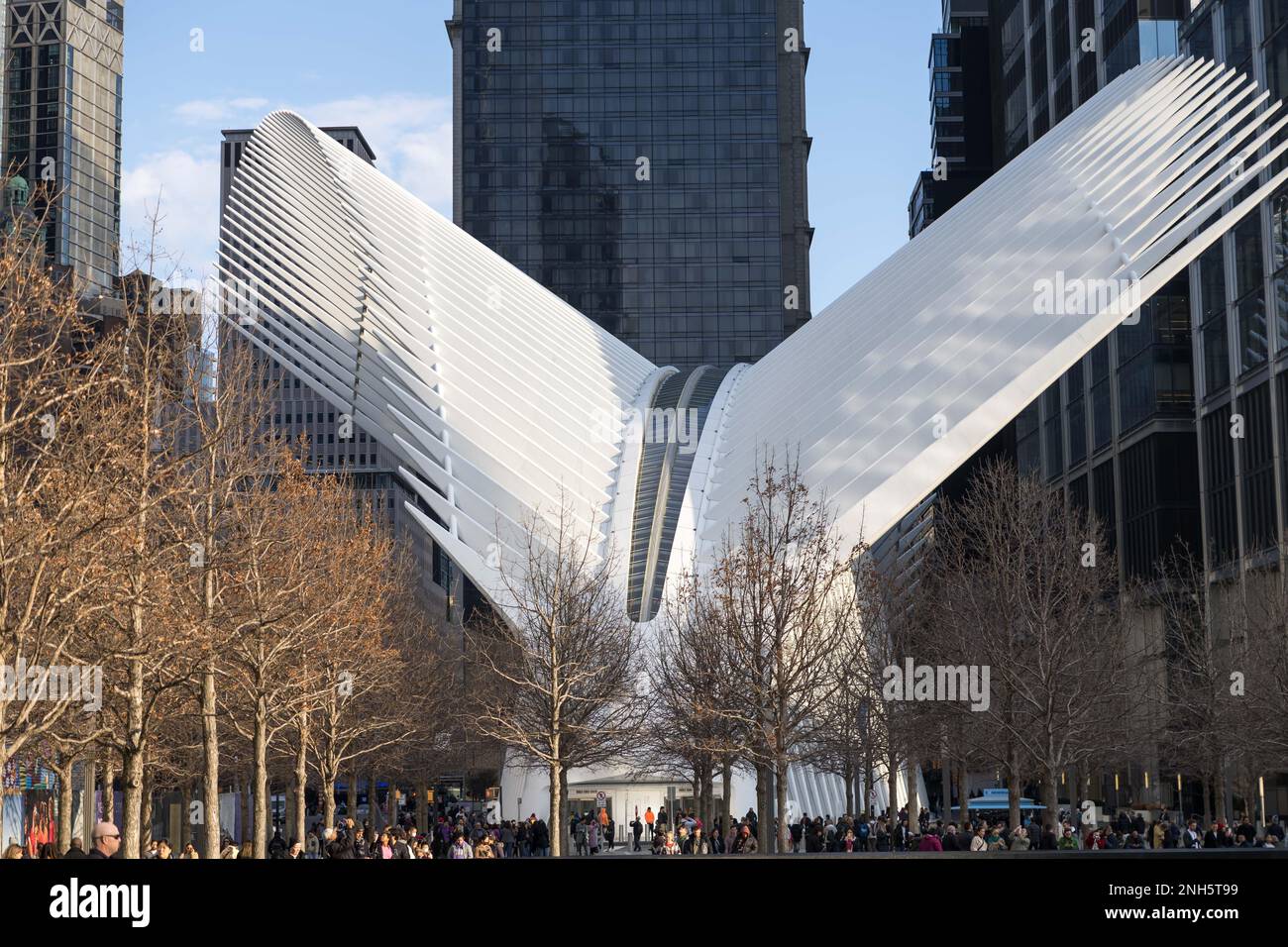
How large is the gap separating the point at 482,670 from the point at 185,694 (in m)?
22.3

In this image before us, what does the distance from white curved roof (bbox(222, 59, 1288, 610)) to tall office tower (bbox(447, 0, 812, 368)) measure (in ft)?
347

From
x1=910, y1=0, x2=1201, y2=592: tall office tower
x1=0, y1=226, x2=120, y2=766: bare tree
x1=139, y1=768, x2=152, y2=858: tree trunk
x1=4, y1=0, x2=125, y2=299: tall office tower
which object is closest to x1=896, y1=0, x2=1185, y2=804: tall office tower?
x1=910, y1=0, x2=1201, y2=592: tall office tower

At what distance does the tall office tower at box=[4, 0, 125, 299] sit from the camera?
140m

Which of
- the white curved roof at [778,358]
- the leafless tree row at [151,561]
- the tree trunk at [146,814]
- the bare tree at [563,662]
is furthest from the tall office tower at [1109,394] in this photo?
the tree trunk at [146,814]

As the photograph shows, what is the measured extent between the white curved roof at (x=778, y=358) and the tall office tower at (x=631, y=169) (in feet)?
347

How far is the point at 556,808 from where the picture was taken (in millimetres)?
33500

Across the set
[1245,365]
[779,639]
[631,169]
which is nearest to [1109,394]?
[1245,365]

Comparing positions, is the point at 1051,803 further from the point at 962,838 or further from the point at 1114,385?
the point at 1114,385

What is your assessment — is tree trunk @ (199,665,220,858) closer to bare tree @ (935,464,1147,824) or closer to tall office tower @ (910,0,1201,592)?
bare tree @ (935,464,1147,824)

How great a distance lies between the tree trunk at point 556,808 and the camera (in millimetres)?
32656

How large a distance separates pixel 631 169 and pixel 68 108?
175ft

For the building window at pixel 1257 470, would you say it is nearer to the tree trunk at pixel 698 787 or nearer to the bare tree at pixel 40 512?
the tree trunk at pixel 698 787
